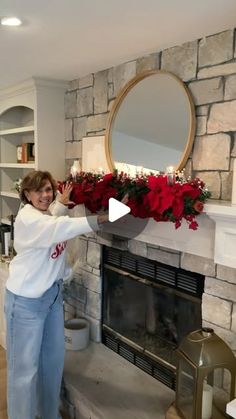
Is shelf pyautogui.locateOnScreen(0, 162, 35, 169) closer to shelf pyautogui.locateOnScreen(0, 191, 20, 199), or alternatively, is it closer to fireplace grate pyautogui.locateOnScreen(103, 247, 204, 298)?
shelf pyautogui.locateOnScreen(0, 191, 20, 199)

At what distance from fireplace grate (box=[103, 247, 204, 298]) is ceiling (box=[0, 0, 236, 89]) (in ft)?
3.90

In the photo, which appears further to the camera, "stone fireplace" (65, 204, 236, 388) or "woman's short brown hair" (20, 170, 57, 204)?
"woman's short brown hair" (20, 170, 57, 204)

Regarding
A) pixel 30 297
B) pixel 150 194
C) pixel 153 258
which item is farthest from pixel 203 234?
pixel 30 297

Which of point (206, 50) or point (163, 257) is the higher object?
point (206, 50)

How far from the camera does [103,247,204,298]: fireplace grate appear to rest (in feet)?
6.84

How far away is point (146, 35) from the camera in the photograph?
1.85 m

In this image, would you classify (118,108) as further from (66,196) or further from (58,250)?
(58,250)

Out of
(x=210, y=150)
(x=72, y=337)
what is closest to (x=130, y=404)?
(x=72, y=337)

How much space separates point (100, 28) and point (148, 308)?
5.41 feet

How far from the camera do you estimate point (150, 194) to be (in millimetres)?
1770

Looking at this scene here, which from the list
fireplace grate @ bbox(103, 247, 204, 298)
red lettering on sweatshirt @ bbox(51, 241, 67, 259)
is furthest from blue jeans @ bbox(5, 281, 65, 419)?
fireplace grate @ bbox(103, 247, 204, 298)

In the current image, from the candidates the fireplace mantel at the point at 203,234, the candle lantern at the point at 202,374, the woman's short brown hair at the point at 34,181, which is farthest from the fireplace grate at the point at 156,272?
the woman's short brown hair at the point at 34,181

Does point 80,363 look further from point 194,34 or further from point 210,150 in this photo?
point 194,34

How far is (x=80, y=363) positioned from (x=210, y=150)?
5.22ft
